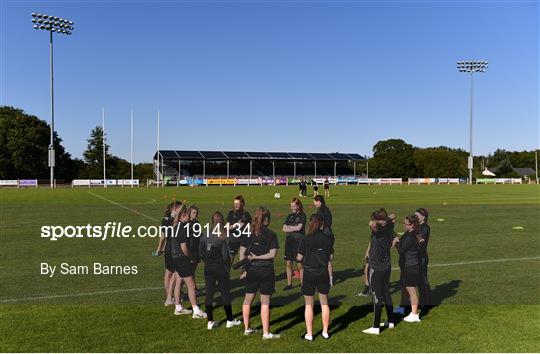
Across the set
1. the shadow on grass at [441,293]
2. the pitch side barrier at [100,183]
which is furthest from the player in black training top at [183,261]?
the pitch side barrier at [100,183]

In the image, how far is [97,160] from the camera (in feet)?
358

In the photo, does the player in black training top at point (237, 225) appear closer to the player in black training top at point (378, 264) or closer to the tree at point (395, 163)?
the player in black training top at point (378, 264)

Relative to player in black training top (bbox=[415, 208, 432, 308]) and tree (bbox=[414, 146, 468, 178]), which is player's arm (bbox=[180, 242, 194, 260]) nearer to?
player in black training top (bbox=[415, 208, 432, 308])

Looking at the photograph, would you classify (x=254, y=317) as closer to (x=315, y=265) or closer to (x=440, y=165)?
(x=315, y=265)

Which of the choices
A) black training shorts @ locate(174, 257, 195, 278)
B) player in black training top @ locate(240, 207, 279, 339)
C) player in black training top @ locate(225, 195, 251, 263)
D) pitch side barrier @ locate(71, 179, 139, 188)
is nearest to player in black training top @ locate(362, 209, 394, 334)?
player in black training top @ locate(240, 207, 279, 339)

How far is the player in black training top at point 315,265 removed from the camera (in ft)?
20.6

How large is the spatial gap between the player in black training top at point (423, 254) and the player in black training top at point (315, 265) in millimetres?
1859

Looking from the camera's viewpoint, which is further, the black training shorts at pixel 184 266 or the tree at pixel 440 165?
the tree at pixel 440 165

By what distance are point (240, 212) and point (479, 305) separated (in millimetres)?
4522

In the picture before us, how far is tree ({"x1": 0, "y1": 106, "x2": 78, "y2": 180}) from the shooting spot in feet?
253

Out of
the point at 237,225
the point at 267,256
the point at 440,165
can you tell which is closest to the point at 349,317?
the point at 267,256

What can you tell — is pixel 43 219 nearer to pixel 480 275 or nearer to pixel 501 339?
pixel 480 275

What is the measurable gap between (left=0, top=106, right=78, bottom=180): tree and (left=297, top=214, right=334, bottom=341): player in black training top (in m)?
81.6

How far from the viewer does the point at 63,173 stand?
8519 cm
